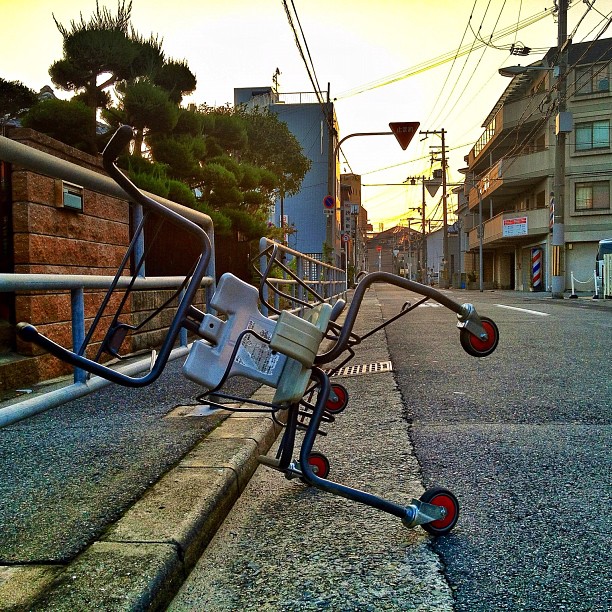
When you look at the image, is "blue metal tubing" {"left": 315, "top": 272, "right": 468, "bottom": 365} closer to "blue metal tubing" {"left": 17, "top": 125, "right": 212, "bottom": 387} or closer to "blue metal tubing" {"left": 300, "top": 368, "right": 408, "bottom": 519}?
"blue metal tubing" {"left": 300, "top": 368, "right": 408, "bottom": 519}

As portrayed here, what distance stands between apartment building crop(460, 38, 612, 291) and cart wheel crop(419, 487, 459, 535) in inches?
1120

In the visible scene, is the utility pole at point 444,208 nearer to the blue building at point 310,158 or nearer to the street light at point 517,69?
the blue building at point 310,158

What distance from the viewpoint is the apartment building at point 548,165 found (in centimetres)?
3186

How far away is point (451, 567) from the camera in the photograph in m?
1.77

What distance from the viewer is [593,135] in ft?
105

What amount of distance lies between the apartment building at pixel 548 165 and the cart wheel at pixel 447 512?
2845 cm

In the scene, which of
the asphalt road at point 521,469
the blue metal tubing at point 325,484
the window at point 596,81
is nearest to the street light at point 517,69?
the window at point 596,81

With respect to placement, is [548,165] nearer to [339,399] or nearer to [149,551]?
[339,399]

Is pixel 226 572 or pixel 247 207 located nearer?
pixel 226 572

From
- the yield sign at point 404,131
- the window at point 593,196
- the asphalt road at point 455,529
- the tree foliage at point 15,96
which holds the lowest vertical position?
the asphalt road at point 455,529

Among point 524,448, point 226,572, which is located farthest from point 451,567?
point 524,448

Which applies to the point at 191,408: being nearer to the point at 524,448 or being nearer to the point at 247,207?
the point at 524,448

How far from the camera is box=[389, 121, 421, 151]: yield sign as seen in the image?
1967 cm

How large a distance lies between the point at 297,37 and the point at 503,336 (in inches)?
279
